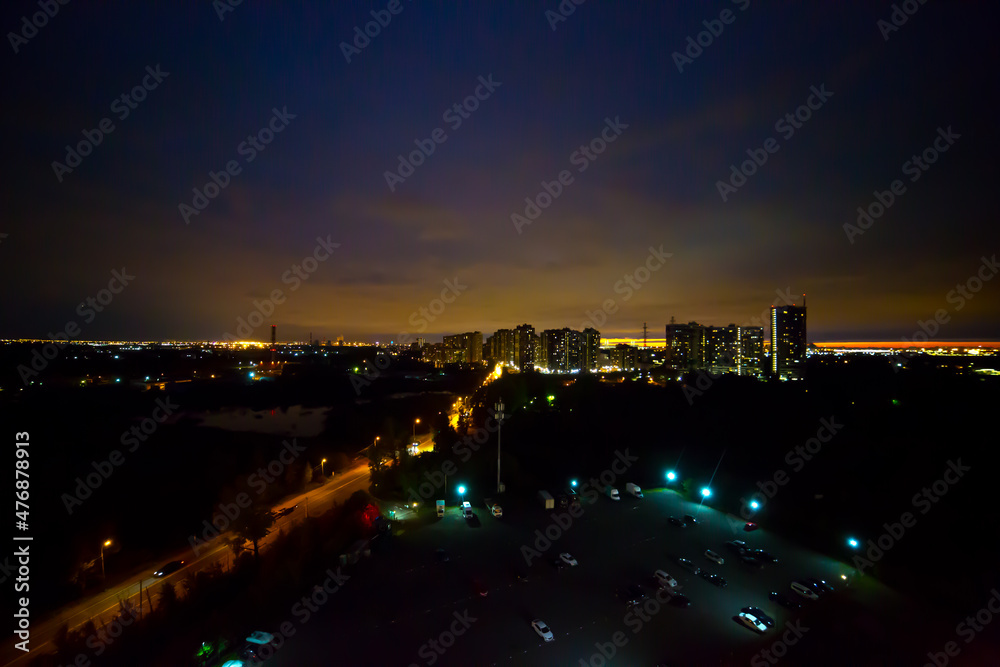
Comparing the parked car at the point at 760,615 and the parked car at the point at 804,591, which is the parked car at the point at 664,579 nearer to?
the parked car at the point at 760,615

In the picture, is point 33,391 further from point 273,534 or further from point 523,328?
point 523,328

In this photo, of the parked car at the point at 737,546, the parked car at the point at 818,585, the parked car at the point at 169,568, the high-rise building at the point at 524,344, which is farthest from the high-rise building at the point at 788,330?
the parked car at the point at 169,568

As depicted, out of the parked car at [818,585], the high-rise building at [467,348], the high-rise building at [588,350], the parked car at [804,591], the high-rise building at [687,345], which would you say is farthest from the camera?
the high-rise building at [467,348]

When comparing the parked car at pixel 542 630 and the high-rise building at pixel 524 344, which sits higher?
the high-rise building at pixel 524 344

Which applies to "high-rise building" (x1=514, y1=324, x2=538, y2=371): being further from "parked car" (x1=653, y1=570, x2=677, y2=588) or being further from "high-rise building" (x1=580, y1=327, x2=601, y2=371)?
"parked car" (x1=653, y1=570, x2=677, y2=588)

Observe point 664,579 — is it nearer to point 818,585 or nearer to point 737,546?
point 737,546

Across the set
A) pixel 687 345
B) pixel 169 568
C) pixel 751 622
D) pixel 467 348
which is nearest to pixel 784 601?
pixel 751 622

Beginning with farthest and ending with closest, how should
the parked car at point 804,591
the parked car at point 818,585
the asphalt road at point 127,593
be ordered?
the parked car at point 818,585, the parked car at point 804,591, the asphalt road at point 127,593

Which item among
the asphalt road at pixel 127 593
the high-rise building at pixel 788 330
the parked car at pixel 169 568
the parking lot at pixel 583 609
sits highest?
the high-rise building at pixel 788 330
